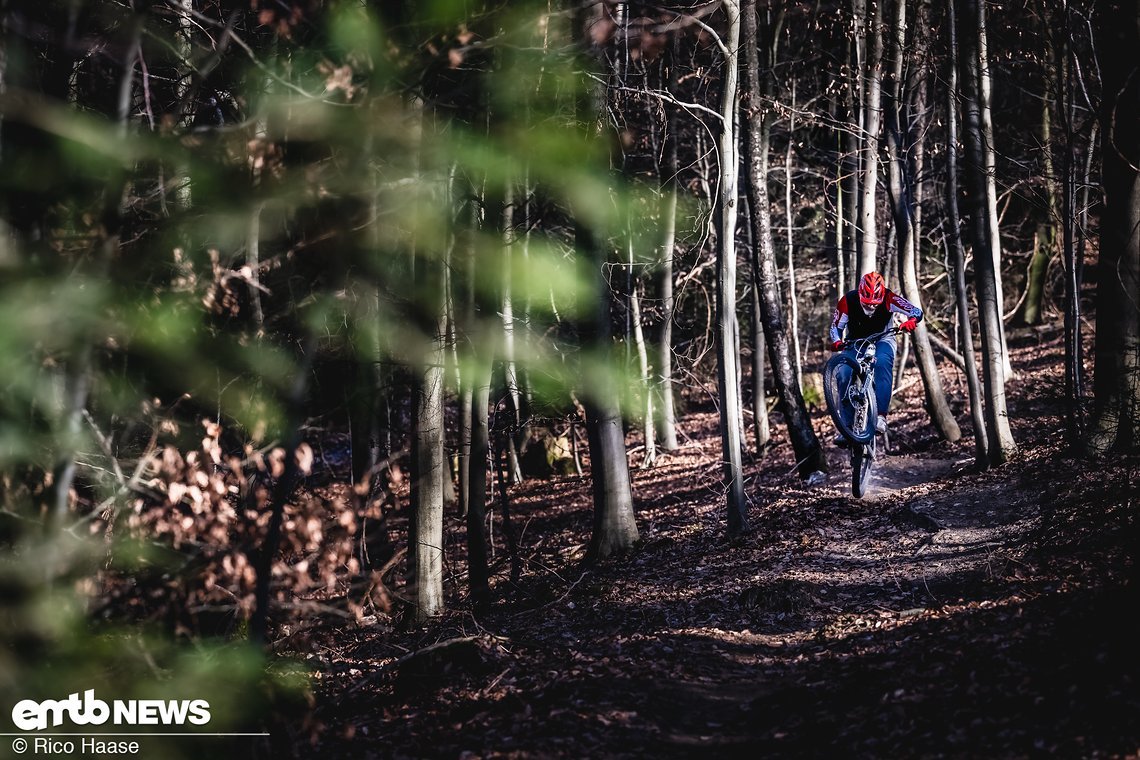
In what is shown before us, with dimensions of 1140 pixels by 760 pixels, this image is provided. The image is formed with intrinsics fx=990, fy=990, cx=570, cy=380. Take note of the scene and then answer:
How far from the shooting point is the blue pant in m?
12.6

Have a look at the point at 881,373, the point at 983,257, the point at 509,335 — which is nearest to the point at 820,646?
the point at 881,373

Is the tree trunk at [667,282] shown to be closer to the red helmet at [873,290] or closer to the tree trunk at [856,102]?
the tree trunk at [856,102]

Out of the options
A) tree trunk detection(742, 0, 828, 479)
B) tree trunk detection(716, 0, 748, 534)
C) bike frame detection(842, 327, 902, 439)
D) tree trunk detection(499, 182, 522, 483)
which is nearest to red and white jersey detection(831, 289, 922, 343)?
bike frame detection(842, 327, 902, 439)

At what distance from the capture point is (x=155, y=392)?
197 inches

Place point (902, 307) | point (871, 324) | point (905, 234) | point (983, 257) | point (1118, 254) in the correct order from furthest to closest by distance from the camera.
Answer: point (905, 234) → point (983, 257) → point (871, 324) → point (902, 307) → point (1118, 254)

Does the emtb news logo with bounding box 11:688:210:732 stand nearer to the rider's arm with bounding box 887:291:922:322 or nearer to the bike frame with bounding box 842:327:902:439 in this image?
the bike frame with bounding box 842:327:902:439

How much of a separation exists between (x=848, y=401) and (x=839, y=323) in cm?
99

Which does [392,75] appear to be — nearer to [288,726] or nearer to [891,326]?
[288,726]

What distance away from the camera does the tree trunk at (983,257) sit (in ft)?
43.8

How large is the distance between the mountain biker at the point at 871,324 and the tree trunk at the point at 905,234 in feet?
11.4

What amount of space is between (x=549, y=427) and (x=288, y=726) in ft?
62.1

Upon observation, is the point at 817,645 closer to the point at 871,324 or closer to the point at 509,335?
the point at 871,324

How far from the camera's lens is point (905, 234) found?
16312 millimetres

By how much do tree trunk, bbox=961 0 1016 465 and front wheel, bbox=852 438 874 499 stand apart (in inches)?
74.2
